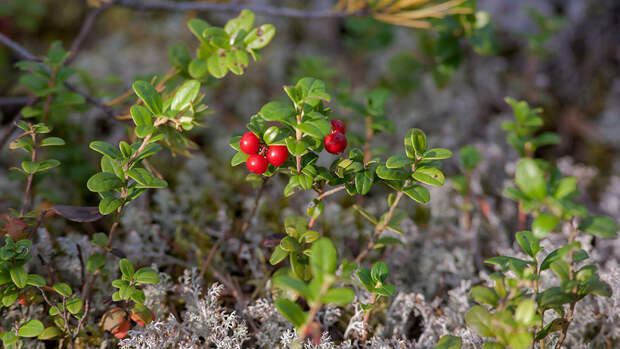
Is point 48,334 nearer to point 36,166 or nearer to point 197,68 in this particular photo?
point 36,166

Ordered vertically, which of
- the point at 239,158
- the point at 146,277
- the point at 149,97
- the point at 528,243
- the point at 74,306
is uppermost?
the point at 149,97

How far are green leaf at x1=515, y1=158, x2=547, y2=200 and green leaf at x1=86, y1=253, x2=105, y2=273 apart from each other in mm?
1408

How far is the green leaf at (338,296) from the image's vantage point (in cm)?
97

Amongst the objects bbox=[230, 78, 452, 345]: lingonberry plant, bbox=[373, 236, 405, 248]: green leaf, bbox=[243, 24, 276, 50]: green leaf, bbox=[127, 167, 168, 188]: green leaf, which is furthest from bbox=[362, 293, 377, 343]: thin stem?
bbox=[243, 24, 276, 50]: green leaf

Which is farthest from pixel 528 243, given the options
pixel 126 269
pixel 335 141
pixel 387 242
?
pixel 126 269

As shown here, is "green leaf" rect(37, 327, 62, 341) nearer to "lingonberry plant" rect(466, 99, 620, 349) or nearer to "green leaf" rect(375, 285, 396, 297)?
"green leaf" rect(375, 285, 396, 297)

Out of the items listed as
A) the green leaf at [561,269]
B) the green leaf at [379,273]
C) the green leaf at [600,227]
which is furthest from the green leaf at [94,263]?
the green leaf at [600,227]

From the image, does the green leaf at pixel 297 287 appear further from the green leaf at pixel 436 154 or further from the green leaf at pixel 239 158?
the green leaf at pixel 436 154

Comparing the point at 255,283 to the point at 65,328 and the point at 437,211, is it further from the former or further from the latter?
the point at 437,211

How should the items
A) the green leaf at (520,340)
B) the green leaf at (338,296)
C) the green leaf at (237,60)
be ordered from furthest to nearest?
1. the green leaf at (237,60)
2. the green leaf at (520,340)
3. the green leaf at (338,296)

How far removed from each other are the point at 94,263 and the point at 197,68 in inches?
31.6

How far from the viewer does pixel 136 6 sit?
220 centimetres

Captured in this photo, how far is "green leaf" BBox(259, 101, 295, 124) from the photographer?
122 centimetres

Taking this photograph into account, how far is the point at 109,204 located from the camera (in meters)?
1.31
